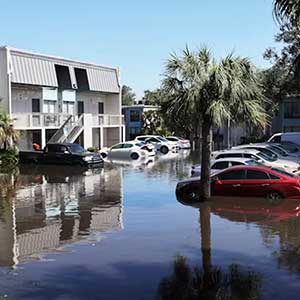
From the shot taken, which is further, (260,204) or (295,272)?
(260,204)

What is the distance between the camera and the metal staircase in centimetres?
4365

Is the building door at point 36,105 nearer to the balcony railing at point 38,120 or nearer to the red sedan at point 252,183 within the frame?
the balcony railing at point 38,120

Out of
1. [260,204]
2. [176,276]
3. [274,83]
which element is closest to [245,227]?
[260,204]

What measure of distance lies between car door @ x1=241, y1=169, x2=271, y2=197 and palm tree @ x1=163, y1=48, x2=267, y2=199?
2591 millimetres

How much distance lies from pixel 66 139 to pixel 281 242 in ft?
106

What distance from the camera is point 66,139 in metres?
44.0

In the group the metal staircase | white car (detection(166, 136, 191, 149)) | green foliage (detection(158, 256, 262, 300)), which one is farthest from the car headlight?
green foliage (detection(158, 256, 262, 300))

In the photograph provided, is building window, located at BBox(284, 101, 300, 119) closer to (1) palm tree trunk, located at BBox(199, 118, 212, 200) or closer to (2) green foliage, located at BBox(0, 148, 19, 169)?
(2) green foliage, located at BBox(0, 148, 19, 169)

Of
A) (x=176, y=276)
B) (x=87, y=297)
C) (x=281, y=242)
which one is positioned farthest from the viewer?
(x=281, y=242)

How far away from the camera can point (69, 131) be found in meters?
45.0

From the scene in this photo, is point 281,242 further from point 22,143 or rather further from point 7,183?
point 22,143

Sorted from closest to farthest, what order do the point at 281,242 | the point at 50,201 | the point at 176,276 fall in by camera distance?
the point at 176,276 → the point at 281,242 → the point at 50,201

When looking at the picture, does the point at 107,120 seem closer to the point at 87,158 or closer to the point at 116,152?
the point at 116,152

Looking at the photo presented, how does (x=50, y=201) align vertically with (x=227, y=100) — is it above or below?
below
